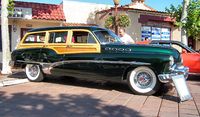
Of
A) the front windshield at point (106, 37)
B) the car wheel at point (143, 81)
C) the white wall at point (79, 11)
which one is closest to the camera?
the car wheel at point (143, 81)

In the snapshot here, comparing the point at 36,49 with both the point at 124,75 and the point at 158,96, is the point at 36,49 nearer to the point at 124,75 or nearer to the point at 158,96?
the point at 124,75

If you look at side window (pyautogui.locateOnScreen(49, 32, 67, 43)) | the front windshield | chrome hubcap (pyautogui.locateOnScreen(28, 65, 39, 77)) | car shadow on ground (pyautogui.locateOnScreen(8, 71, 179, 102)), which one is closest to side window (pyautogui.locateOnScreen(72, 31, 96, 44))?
the front windshield

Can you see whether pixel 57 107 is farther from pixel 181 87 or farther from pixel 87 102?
pixel 181 87

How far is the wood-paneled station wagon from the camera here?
852 cm

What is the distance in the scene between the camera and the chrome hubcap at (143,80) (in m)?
8.75

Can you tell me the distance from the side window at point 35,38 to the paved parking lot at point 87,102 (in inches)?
57.4

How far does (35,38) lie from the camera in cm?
1104

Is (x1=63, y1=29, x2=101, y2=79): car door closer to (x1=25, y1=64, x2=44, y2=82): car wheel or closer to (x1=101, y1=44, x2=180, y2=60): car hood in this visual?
(x1=101, y1=44, x2=180, y2=60): car hood

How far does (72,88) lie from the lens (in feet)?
31.6

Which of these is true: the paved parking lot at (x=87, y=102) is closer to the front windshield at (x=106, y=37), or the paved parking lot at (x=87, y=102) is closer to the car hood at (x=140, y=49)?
the car hood at (x=140, y=49)

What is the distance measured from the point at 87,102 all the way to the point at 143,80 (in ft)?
5.89

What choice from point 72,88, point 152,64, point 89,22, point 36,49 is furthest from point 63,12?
point 152,64

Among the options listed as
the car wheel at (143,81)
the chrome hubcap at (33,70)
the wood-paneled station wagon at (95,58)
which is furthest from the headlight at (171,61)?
the chrome hubcap at (33,70)

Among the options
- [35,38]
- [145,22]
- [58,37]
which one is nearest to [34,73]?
[35,38]
